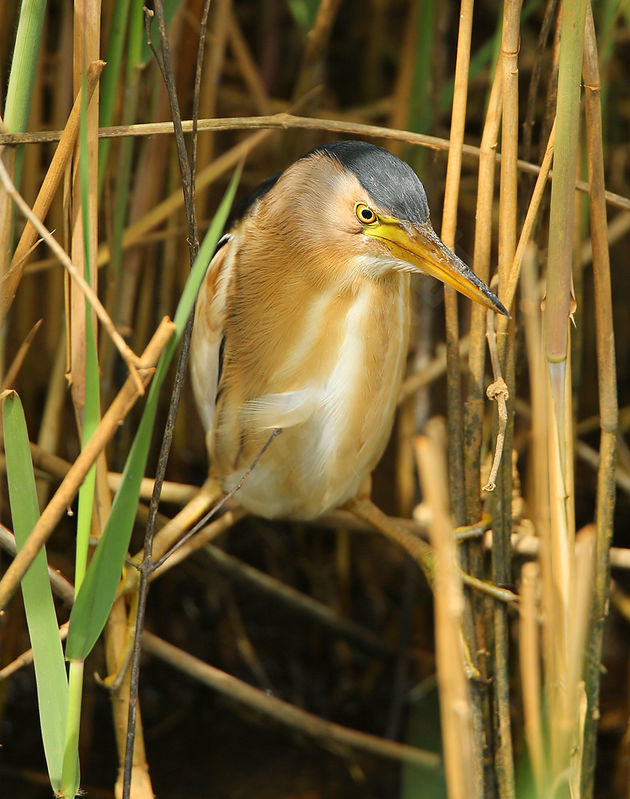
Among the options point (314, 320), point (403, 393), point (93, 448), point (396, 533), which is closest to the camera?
point (93, 448)

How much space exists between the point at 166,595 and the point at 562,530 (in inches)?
51.9

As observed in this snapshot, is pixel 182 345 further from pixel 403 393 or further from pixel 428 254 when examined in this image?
pixel 403 393

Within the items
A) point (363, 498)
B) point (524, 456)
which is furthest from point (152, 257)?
point (524, 456)

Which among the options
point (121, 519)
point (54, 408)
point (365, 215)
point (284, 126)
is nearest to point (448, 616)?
point (121, 519)

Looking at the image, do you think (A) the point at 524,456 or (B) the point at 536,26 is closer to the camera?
(A) the point at 524,456

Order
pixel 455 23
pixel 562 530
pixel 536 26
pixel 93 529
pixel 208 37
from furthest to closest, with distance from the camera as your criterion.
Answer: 1. pixel 536 26
2. pixel 455 23
3. pixel 208 37
4. pixel 93 529
5. pixel 562 530

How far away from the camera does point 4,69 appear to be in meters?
1.51

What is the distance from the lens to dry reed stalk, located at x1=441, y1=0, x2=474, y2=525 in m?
1.22

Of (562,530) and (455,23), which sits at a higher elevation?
(455,23)

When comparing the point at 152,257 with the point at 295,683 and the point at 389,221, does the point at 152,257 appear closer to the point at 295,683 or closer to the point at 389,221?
the point at 389,221

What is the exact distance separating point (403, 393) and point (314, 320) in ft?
2.11

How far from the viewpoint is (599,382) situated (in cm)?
129

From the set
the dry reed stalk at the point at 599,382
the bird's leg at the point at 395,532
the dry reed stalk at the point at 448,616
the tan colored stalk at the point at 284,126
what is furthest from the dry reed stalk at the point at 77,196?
the bird's leg at the point at 395,532

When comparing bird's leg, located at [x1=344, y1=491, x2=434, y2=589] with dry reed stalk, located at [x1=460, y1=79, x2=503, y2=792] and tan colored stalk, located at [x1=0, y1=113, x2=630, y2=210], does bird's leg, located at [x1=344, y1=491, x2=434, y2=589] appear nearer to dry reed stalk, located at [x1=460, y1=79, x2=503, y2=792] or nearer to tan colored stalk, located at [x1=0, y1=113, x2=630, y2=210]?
dry reed stalk, located at [x1=460, y1=79, x2=503, y2=792]
